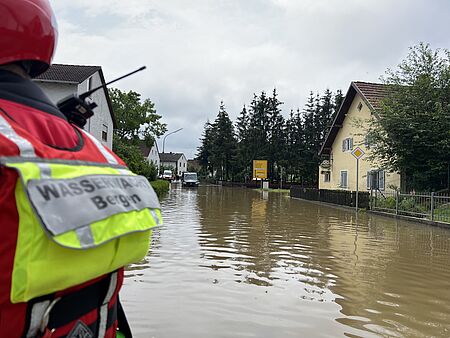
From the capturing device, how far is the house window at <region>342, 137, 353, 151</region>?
30078mm

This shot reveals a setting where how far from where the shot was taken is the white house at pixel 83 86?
23616mm

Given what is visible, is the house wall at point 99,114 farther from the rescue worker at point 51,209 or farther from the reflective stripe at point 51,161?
the reflective stripe at point 51,161

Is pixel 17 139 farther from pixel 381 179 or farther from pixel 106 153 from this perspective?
pixel 381 179

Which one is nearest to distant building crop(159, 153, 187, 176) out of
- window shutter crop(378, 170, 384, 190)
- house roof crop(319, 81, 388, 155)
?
house roof crop(319, 81, 388, 155)

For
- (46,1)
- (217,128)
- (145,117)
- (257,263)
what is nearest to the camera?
(46,1)

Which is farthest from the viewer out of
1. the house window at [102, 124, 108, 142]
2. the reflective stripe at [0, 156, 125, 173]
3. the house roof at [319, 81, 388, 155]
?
the house window at [102, 124, 108, 142]

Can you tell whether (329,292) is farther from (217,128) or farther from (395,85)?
(217,128)

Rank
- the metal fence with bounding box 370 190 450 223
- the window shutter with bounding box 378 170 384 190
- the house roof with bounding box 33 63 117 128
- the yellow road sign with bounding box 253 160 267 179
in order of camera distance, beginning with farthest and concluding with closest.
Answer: the yellow road sign with bounding box 253 160 267 179
the window shutter with bounding box 378 170 384 190
the house roof with bounding box 33 63 117 128
the metal fence with bounding box 370 190 450 223

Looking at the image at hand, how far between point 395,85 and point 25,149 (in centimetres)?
2332

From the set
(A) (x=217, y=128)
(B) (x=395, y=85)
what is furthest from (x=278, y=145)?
(B) (x=395, y=85)

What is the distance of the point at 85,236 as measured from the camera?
128 cm

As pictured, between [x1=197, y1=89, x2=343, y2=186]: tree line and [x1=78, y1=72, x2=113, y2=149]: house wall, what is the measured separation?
26.2 meters

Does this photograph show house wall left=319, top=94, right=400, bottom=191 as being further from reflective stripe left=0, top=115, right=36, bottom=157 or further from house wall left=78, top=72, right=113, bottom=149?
reflective stripe left=0, top=115, right=36, bottom=157

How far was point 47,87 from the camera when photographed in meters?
23.8
